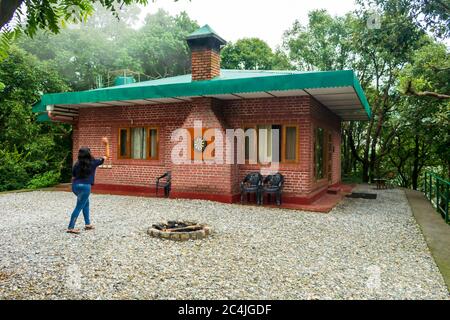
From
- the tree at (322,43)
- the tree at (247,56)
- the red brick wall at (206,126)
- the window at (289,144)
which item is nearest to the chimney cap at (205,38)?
the red brick wall at (206,126)

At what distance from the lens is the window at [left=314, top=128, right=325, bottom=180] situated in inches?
444

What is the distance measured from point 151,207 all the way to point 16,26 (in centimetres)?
698

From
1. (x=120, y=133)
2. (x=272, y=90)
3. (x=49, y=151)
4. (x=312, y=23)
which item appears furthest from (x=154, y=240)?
(x=312, y=23)

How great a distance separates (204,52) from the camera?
11.0 meters

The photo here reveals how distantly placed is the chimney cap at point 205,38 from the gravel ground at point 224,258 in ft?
17.1

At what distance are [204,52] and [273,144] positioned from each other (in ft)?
11.5

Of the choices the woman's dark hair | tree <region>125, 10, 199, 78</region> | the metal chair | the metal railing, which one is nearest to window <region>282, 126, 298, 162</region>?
the metal chair

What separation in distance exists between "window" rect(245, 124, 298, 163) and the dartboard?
1.30 metres

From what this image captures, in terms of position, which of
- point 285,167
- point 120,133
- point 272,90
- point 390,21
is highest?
point 390,21

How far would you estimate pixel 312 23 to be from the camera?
23828 millimetres

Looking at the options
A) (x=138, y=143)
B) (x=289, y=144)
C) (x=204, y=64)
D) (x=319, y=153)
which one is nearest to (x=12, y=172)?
(x=138, y=143)

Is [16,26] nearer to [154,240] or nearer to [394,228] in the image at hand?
[154,240]

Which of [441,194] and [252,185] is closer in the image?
[441,194]

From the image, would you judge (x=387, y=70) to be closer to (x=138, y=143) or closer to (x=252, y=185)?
(x=252, y=185)
